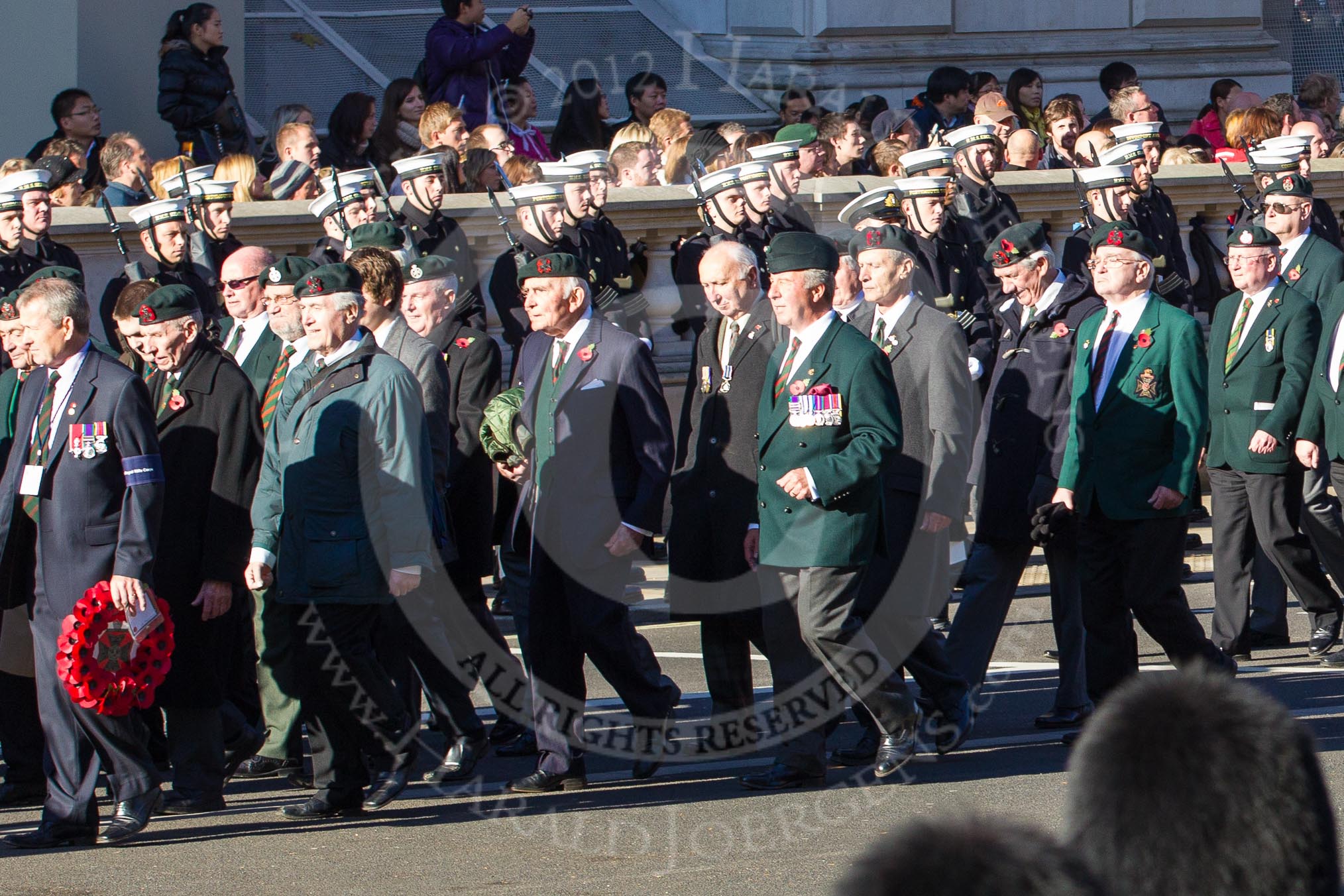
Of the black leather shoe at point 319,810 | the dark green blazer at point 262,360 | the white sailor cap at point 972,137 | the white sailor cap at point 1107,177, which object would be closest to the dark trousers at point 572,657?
the black leather shoe at point 319,810

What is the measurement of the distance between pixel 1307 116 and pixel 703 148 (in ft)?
17.9

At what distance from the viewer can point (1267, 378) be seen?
399 inches

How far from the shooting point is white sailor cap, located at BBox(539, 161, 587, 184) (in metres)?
11.5

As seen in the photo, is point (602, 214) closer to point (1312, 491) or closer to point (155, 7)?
point (1312, 491)

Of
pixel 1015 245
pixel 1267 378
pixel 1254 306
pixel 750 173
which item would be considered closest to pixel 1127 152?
pixel 750 173

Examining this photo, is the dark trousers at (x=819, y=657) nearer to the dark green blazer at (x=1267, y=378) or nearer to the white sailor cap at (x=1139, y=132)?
the dark green blazer at (x=1267, y=378)

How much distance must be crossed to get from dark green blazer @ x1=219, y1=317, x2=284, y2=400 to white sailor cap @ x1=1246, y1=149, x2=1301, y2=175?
726cm

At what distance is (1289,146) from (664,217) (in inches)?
155

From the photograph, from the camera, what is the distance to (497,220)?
12.4 metres

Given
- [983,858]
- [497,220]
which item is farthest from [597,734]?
[983,858]

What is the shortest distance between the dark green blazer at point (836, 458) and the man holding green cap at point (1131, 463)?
1059 mm

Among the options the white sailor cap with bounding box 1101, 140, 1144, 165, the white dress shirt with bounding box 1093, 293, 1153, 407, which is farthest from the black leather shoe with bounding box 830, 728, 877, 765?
the white sailor cap with bounding box 1101, 140, 1144, 165

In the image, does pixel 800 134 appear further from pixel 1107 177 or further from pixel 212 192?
pixel 212 192

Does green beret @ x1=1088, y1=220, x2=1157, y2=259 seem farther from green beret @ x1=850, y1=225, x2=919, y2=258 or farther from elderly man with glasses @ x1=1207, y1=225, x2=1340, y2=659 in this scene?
elderly man with glasses @ x1=1207, y1=225, x2=1340, y2=659
